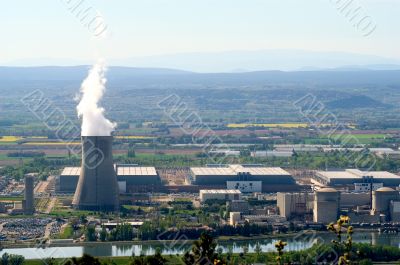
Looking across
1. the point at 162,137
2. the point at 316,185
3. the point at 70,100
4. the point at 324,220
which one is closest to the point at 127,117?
the point at 70,100

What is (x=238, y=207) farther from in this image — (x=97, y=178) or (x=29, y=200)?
(x=29, y=200)

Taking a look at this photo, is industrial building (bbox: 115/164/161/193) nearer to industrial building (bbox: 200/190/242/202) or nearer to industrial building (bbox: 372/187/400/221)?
industrial building (bbox: 200/190/242/202)

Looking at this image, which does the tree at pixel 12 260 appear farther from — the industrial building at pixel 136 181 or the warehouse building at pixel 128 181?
the warehouse building at pixel 128 181

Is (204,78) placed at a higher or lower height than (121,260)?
higher

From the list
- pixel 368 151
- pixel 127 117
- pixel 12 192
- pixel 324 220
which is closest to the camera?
pixel 324 220

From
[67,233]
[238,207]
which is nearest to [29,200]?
[67,233]

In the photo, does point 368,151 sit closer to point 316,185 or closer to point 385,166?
point 385,166
